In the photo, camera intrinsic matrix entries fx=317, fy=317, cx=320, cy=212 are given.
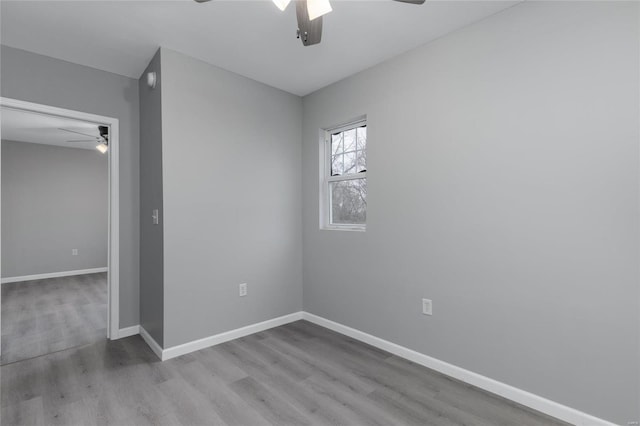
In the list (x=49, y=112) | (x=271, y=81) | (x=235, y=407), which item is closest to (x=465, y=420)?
(x=235, y=407)

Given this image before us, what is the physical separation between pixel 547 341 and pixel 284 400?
1.69 metres

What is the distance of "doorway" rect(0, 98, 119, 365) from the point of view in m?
3.11

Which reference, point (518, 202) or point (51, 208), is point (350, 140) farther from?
point (51, 208)

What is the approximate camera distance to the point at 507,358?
2.11 meters

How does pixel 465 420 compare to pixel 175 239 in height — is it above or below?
below

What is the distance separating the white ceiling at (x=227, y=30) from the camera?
211 cm

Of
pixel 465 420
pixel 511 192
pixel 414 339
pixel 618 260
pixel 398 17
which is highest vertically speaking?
pixel 398 17

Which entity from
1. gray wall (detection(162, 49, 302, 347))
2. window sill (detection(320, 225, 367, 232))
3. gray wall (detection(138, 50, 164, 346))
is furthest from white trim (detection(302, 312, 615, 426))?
gray wall (detection(138, 50, 164, 346))

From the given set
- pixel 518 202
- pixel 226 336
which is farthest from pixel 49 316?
pixel 518 202

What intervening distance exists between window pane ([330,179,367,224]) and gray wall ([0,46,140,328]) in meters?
2.04

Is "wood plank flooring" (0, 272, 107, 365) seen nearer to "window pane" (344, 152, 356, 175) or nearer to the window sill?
the window sill

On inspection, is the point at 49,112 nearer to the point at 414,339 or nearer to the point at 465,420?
the point at 414,339

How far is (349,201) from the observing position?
3330 mm

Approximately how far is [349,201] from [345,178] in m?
0.24
